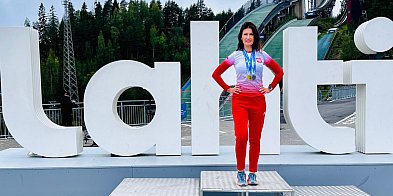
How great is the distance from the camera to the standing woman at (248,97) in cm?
380

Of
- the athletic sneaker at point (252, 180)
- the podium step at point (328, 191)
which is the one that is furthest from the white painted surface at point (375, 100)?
the athletic sneaker at point (252, 180)

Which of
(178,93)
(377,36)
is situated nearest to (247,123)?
(178,93)

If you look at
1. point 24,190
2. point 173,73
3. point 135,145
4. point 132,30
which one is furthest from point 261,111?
point 132,30

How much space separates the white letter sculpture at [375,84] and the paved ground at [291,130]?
3.25 metres

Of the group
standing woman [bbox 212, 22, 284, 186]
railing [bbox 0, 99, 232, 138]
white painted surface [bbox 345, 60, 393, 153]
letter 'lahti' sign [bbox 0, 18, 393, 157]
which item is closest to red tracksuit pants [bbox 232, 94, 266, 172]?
standing woman [bbox 212, 22, 284, 186]

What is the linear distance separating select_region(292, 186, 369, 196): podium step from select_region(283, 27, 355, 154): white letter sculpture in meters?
0.85

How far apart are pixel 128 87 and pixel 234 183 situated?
1.88m

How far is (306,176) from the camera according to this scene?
4.44m

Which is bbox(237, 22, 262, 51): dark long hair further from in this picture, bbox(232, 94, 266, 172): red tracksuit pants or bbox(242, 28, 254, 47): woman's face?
bbox(232, 94, 266, 172): red tracksuit pants

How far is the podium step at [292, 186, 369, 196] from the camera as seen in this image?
3.85 metres

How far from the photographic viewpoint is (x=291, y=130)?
13.2 m

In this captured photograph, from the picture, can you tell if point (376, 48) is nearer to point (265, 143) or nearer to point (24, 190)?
point (265, 143)

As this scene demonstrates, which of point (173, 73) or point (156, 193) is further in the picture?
point (173, 73)

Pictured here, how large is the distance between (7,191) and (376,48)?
4.78 m
